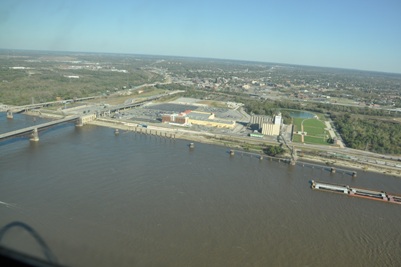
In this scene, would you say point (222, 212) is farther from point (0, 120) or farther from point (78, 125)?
point (0, 120)

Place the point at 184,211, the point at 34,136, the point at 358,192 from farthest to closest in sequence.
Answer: the point at 34,136 < the point at 358,192 < the point at 184,211

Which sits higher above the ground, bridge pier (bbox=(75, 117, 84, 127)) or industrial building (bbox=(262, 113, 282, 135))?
industrial building (bbox=(262, 113, 282, 135))

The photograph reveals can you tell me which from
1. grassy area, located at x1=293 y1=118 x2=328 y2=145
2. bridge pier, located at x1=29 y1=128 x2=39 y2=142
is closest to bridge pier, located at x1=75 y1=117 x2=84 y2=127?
bridge pier, located at x1=29 y1=128 x2=39 y2=142

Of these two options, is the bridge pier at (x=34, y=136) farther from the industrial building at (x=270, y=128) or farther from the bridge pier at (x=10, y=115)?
the industrial building at (x=270, y=128)

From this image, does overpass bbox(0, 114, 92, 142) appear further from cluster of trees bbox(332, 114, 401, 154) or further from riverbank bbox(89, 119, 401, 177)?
cluster of trees bbox(332, 114, 401, 154)

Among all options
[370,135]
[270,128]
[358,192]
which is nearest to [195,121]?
[270,128]

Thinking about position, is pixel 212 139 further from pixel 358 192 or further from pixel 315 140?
pixel 358 192
